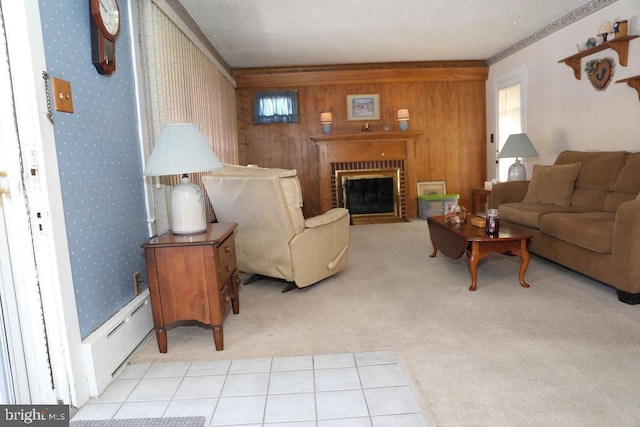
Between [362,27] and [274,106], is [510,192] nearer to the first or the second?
[362,27]

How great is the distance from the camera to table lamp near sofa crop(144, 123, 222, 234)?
228cm

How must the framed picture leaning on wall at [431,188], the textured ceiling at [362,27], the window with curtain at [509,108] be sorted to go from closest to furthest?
the textured ceiling at [362,27], the window with curtain at [509,108], the framed picture leaning on wall at [431,188]

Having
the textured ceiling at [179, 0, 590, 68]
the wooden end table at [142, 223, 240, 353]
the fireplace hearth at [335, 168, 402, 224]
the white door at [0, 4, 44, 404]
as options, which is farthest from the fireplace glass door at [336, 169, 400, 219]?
the white door at [0, 4, 44, 404]

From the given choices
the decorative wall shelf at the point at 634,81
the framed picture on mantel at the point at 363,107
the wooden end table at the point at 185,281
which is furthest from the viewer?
the framed picture on mantel at the point at 363,107

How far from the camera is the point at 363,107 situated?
6758mm

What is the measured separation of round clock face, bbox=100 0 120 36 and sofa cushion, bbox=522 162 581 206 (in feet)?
12.7

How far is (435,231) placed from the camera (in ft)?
13.3

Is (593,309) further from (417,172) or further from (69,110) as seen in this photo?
(417,172)

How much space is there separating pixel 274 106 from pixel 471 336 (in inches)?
197

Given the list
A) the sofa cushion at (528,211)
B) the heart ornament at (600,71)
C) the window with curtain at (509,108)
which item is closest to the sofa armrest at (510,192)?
the sofa cushion at (528,211)

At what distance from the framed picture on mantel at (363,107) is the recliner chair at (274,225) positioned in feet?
11.8

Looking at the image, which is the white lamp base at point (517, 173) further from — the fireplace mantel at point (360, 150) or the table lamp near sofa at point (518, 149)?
the fireplace mantel at point (360, 150)

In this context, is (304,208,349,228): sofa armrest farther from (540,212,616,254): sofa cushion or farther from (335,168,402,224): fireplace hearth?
(335,168,402,224): fireplace hearth

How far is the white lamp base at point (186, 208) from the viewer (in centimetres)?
243
